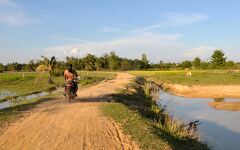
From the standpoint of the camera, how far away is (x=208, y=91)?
4600cm

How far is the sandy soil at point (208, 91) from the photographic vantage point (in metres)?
43.8

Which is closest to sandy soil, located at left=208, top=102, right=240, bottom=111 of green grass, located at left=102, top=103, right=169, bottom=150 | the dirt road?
green grass, located at left=102, top=103, right=169, bottom=150

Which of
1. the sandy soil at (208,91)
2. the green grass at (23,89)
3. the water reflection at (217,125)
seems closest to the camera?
the green grass at (23,89)

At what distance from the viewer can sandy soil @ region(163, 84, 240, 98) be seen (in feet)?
144

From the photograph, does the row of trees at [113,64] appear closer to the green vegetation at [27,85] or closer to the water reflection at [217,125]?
the green vegetation at [27,85]

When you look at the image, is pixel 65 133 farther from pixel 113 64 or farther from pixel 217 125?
pixel 113 64

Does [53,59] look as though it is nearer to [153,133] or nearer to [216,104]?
[216,104]

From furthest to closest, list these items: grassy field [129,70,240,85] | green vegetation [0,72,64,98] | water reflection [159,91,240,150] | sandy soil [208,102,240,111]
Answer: grassy field [129,70,240,85], green vegetation [0,72,64,98], sandy soil [208,102,240,111], water reflection [159,91,240,150]

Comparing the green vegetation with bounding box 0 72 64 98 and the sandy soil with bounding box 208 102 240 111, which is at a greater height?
the green vegetation with bounding box 0 72 64 98

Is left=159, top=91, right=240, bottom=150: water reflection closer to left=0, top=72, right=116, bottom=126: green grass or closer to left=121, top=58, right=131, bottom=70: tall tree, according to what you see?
left=0, top=72, right=116, bottom=126: green grass

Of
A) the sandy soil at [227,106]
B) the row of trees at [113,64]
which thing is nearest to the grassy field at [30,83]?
the sandy soil at [227,106]

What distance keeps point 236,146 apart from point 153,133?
656cm

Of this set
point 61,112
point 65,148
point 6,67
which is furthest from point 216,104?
point 6,67

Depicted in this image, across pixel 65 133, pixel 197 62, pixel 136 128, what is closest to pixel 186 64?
pixel 197 62
